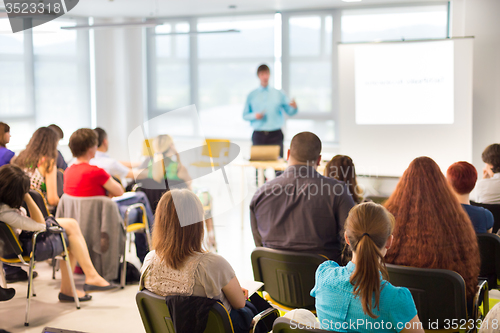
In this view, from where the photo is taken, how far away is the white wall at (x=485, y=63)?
592cm

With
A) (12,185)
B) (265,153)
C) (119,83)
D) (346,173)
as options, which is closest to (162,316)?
(346,173)

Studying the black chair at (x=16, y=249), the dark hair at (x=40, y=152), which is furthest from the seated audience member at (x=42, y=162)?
the black chair at (x=16, y=249)

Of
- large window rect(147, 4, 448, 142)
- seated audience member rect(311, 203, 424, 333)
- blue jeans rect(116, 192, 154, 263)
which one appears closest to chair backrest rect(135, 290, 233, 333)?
seated audience member rect(311, 203, 424, 333)

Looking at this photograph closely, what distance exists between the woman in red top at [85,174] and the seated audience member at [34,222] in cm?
26

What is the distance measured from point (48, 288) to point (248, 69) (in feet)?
18.6

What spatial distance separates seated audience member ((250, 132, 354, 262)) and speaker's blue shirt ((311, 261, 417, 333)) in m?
0.88

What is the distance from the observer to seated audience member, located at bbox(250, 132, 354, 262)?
243 centimetres

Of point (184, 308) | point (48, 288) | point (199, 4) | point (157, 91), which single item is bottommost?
point (48, 288)

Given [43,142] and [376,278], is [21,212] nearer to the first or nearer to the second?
[43,142]

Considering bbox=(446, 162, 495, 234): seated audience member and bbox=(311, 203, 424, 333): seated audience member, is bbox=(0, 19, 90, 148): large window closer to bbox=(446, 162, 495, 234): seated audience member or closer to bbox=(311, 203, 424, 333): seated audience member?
bbox=(446, 162, 495, 234): seated audience member

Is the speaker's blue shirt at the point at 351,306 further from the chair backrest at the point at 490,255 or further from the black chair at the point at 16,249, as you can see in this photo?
the black chair at the point at 16,249

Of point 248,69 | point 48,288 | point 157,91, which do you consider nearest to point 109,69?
point 157,91

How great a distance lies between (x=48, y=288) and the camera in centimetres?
366

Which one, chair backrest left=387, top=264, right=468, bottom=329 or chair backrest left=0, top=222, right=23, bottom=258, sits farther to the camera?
chair backrest left=0, top=222, right=23, bottom=258
